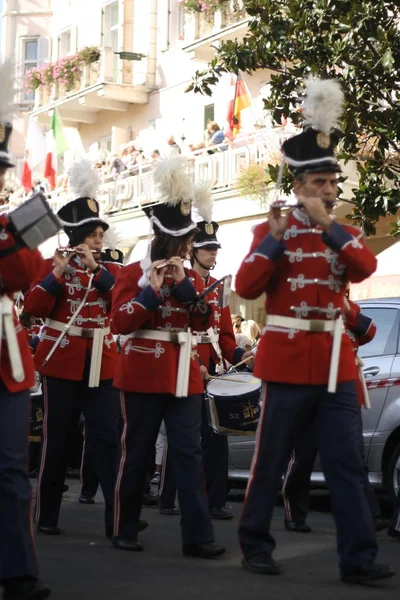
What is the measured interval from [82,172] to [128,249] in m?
19.9

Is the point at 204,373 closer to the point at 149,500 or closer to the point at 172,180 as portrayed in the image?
the point at 149,500

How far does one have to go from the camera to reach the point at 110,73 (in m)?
35.4

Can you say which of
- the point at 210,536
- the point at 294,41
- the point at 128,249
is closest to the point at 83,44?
the point at 128,249

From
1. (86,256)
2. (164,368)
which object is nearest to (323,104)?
(164,368)

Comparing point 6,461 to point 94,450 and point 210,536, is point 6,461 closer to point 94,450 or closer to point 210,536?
point 210,536

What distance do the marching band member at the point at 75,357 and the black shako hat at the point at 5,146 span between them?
2.46 meters

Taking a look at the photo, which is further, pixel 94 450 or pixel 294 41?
pixel 294 41

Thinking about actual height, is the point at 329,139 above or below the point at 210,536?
above

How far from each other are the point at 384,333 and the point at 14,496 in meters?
4.63

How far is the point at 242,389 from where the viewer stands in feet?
31.3

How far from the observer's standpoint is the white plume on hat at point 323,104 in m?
7.03

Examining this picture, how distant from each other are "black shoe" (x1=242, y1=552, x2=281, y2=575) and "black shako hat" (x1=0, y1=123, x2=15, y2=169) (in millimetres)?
2365

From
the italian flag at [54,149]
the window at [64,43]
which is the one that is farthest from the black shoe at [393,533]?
the window at [64,43]

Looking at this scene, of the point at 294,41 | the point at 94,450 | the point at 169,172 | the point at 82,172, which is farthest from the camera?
the point at 294,41
